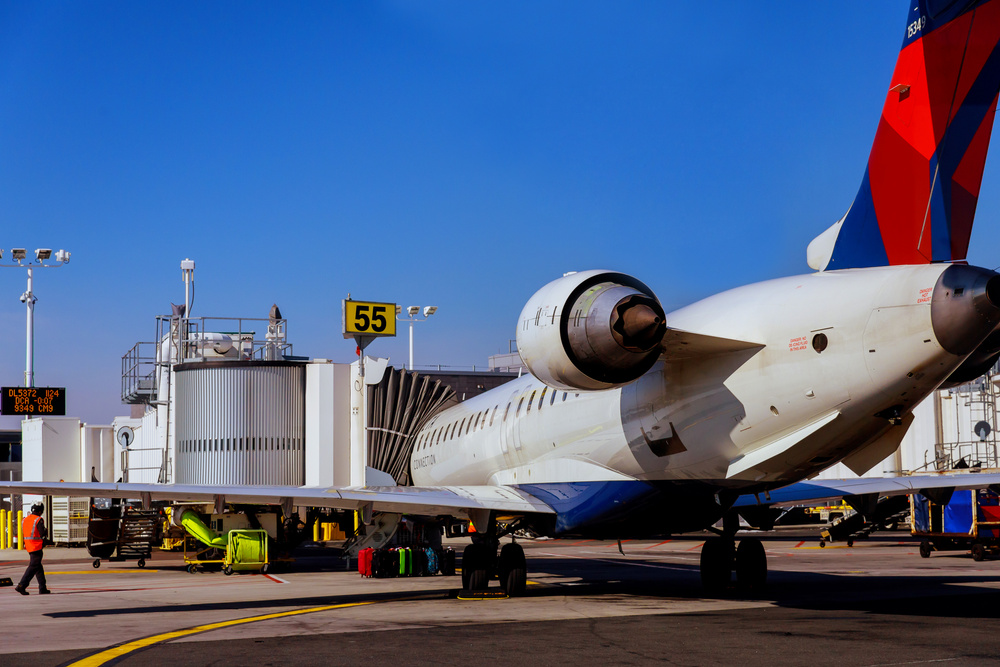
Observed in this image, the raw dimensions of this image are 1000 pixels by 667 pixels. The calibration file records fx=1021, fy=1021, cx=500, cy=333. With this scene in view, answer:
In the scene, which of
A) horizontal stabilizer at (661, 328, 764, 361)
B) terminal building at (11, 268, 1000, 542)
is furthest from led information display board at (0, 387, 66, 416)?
horizontal stabilizer at (661, 328, 764, 361)

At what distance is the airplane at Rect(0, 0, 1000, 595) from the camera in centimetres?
1192

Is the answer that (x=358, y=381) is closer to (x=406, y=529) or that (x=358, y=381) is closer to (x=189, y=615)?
(x=406, y=529)

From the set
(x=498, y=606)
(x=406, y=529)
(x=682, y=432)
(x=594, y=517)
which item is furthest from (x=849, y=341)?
(x=406, y=529)

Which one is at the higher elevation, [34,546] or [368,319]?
[368,319]

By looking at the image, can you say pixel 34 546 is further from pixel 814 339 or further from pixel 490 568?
pixel 814 339

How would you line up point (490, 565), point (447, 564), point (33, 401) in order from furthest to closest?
point (33, 401) < point (447, 564) < point (490, 565)

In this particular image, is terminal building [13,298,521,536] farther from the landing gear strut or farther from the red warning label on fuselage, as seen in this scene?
the red warning label on fuselage

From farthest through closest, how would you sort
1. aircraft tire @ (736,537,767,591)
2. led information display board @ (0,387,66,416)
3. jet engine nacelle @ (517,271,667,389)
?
1. led information display board @ (0,387,66,416)
2. aircraft tire @ (736,537,767,591)
3. jet engine nacelle @ (517,271,667,389)

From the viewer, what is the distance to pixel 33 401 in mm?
48625

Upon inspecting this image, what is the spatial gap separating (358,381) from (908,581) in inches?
713

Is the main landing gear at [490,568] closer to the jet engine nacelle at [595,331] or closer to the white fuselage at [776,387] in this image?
the white fuselage at [776,387]

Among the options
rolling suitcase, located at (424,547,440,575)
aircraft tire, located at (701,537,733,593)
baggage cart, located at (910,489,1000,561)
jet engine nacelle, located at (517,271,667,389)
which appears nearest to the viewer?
jet engine nacelle, located at (517,271,667,389)

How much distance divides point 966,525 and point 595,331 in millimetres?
19194

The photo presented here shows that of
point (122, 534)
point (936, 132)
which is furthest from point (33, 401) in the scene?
point (936, 132)
